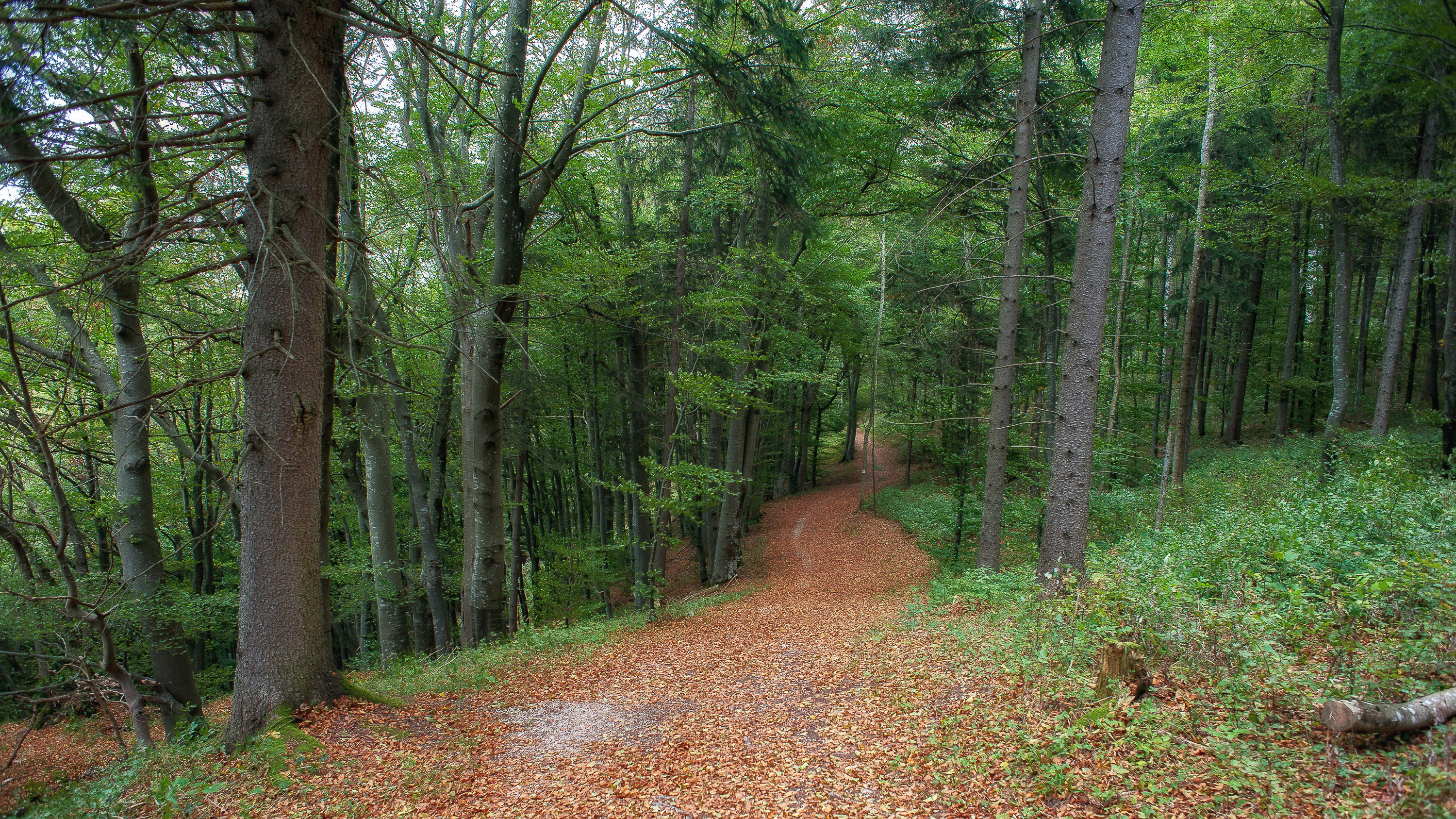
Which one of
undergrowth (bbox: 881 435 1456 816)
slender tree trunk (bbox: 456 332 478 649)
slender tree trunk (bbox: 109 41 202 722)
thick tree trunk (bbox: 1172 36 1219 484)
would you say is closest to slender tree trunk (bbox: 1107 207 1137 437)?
thick tree trunk (bbox: 1172 36 1219 484)

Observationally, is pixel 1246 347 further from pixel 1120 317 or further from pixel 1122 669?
pixel 1122 669

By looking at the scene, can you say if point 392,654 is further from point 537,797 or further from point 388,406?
point 537,797

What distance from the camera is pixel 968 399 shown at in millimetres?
15609

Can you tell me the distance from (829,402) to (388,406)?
67.2ft

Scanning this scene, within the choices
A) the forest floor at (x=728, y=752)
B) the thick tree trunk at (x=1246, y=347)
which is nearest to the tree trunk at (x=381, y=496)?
the forest floor at (x=728, y=752)

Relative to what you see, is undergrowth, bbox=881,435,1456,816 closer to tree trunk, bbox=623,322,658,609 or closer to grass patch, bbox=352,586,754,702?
grass patch, bbox=352,586,754,702

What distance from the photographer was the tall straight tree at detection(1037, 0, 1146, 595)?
582cm

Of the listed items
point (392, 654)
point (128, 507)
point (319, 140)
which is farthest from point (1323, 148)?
point (128, 507)

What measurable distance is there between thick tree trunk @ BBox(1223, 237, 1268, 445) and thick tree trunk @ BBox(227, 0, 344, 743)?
24827 millimetres

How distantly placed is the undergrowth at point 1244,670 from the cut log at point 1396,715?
3.3 inches

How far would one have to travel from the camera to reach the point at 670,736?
206 inches

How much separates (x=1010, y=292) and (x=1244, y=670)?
6886 millimetres

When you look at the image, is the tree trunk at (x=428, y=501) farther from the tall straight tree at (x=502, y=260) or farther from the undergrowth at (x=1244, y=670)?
the undergrowth at (x=1244, y=670)

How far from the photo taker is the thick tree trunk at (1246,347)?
1981 cm
